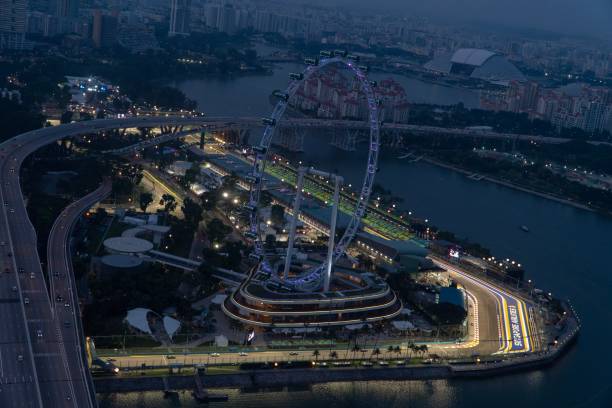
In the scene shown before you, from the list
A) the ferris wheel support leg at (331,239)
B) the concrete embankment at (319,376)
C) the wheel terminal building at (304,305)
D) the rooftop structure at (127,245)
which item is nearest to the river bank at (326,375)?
the concrete embankment at (319,376)

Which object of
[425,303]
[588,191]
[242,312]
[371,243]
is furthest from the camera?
[588,191]

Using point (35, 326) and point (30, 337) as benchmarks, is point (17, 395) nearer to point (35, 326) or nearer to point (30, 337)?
point (30, 337)

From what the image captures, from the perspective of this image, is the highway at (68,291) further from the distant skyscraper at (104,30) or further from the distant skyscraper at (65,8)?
the distant skyscraper at (65,8)

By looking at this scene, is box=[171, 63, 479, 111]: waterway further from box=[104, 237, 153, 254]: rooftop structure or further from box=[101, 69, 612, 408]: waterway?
box=[104, 237, 153, 254]: rooftop structure

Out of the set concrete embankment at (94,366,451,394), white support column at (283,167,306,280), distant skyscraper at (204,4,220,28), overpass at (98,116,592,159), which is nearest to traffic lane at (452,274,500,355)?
concrete embankment at (94,366,451,394)

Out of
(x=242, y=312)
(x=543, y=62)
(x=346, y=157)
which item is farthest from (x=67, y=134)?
(x=543, y=62)

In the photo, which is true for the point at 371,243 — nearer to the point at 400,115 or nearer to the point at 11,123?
the point at 11,123

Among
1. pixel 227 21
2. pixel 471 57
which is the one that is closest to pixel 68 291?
pixel 471 57
